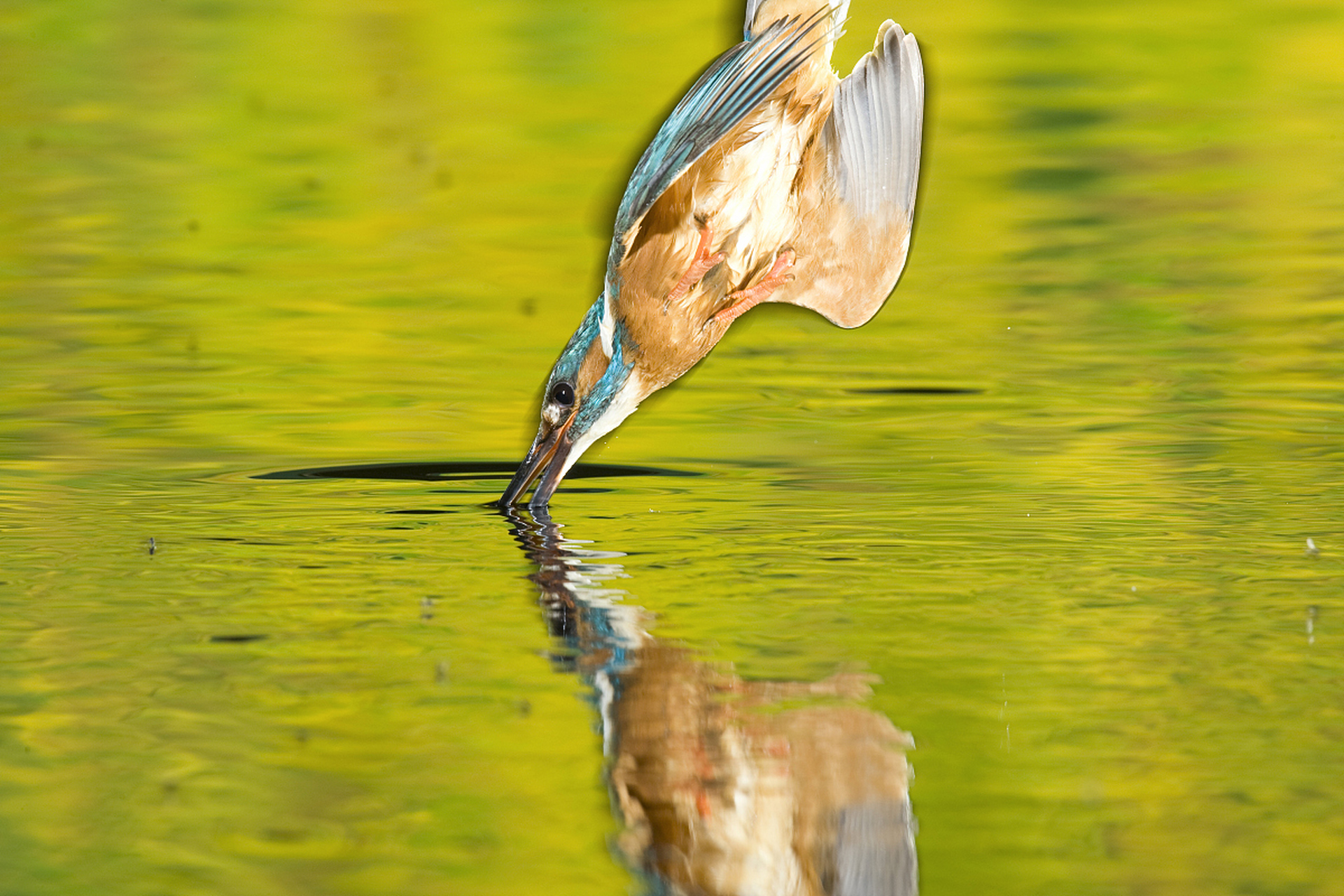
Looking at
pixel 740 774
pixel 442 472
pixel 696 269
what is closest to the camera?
pixel 740 774

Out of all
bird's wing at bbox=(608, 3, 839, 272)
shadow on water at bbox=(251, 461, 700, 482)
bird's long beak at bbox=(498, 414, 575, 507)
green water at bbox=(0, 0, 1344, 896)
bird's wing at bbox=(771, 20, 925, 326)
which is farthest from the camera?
bird's wing at bbox=(771, 20, 925, 326)

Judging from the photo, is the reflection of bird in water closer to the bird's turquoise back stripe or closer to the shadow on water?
the bird's turquoise back stripe

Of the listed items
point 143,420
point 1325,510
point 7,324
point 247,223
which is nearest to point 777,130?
point 1325,510

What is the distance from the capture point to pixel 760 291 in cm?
629

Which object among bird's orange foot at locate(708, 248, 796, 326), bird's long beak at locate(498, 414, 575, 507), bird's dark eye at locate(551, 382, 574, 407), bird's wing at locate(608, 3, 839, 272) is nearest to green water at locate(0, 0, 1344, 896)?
bird's long beak at locate(498, 414, 575, 507)

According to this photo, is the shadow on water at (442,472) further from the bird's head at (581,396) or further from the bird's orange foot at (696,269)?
the bird's orange foot at (696,269)

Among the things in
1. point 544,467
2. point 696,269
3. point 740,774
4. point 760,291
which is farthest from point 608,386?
point 740,774

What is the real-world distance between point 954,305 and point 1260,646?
3996 millimetres

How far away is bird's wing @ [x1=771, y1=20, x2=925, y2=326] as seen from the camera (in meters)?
6.29

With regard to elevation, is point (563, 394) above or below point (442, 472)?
above

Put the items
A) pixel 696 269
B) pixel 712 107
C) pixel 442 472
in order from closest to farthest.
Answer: pixel 712 107, pixel 696 269, pixel 442 472

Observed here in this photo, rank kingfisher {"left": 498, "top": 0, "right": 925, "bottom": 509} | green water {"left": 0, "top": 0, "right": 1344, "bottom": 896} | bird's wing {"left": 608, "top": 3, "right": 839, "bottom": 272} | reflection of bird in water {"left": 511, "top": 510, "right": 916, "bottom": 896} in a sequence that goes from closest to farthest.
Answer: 1. reflection of bird in water {"left": 511, "top": 510, "right": 916, "bottom": 896}
2. green water {"left": 0, "top": 0, "right": 1344, "bottom": 896}
3. bird's wing {"left": 608, "top": 3, "right": 839, "bottom": 272}
4. kingfisher {"left": 498, "top": 0, "right": 925, "bottom": 509}

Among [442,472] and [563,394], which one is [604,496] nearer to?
[563,394]

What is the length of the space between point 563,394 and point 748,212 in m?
0.77
